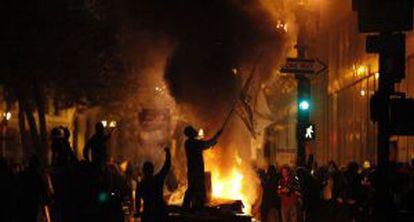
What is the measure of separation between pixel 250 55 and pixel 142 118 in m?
6.08

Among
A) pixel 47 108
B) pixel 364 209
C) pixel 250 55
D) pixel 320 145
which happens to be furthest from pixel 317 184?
pixel 47 108

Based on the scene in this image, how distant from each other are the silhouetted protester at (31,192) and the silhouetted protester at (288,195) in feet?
20.4

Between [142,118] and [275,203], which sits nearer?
[275,203]

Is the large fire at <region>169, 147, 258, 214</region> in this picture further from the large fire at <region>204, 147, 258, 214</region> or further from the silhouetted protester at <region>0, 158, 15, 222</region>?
the silhouetted protester at <region>0, 158, 15, 222</region>

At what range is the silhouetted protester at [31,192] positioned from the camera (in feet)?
40.4

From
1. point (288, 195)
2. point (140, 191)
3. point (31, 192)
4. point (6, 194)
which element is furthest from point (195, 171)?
point (288, 195)

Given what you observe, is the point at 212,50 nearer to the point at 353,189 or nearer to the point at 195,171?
the point at 195,171

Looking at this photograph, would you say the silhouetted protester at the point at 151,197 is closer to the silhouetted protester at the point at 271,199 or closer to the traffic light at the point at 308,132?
the silhouetted protester at the point at 271,199

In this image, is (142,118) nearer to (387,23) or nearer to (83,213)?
(83,213)

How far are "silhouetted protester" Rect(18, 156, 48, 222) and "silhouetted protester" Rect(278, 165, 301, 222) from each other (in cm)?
623

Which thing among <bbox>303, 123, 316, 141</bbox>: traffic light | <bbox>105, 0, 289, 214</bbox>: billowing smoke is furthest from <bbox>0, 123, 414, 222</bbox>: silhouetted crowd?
<bbox>303, 123, 316, 141</bbox>: traffic light

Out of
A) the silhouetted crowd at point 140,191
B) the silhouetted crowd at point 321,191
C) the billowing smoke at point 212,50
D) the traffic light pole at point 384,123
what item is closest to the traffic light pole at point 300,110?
the billowing smoke at point 212,50

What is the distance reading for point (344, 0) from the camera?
31.0 metres

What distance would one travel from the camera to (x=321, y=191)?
637 inches
